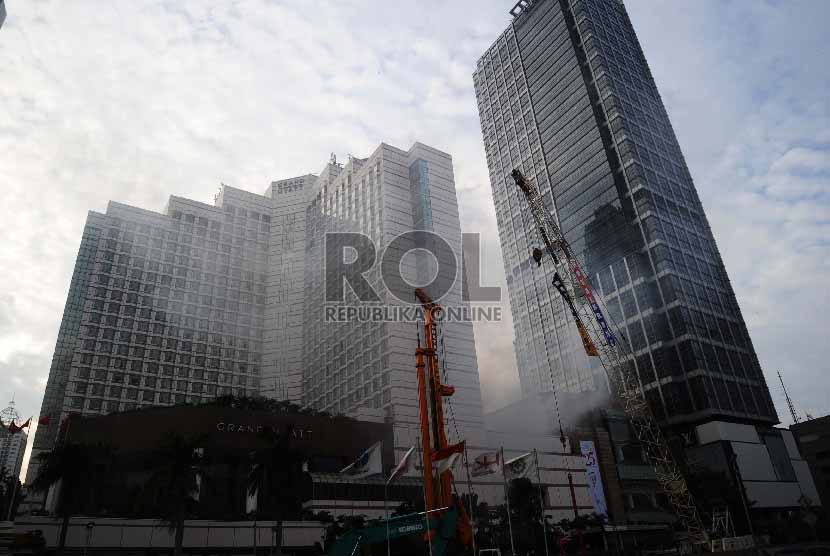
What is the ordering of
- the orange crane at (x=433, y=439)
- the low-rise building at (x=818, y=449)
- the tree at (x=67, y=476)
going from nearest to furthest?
the orange crane at (x=433, y=439) → the tree at (x=67, y=476) → the low-rise building at (x=818, y=449)

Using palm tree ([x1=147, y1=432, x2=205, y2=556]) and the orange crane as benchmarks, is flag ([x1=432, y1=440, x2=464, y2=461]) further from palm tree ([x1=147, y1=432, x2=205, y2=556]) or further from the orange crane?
palm tree ([x1=147, y1=432, x2=205, y2=556])

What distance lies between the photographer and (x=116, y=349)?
147 m

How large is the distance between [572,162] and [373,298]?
81.4 m

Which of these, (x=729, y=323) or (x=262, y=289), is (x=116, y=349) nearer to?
(x=262, y=289)

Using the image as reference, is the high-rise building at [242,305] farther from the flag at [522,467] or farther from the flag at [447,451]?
the flag at [447,451]

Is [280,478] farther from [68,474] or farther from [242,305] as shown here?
[242,305]

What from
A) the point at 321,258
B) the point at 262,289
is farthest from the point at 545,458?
the point at 262,289

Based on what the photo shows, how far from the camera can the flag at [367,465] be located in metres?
91.4

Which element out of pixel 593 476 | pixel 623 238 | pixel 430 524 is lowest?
pixel 430 524

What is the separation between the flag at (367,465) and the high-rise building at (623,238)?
75952mm

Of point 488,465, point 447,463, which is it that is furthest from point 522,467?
point 447,463

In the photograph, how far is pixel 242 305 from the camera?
167 meters

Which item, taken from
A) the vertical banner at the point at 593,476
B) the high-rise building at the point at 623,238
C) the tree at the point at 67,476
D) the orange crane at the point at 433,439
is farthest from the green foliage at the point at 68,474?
the high-rise building at the point at 623,238

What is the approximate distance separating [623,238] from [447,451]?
406ft
